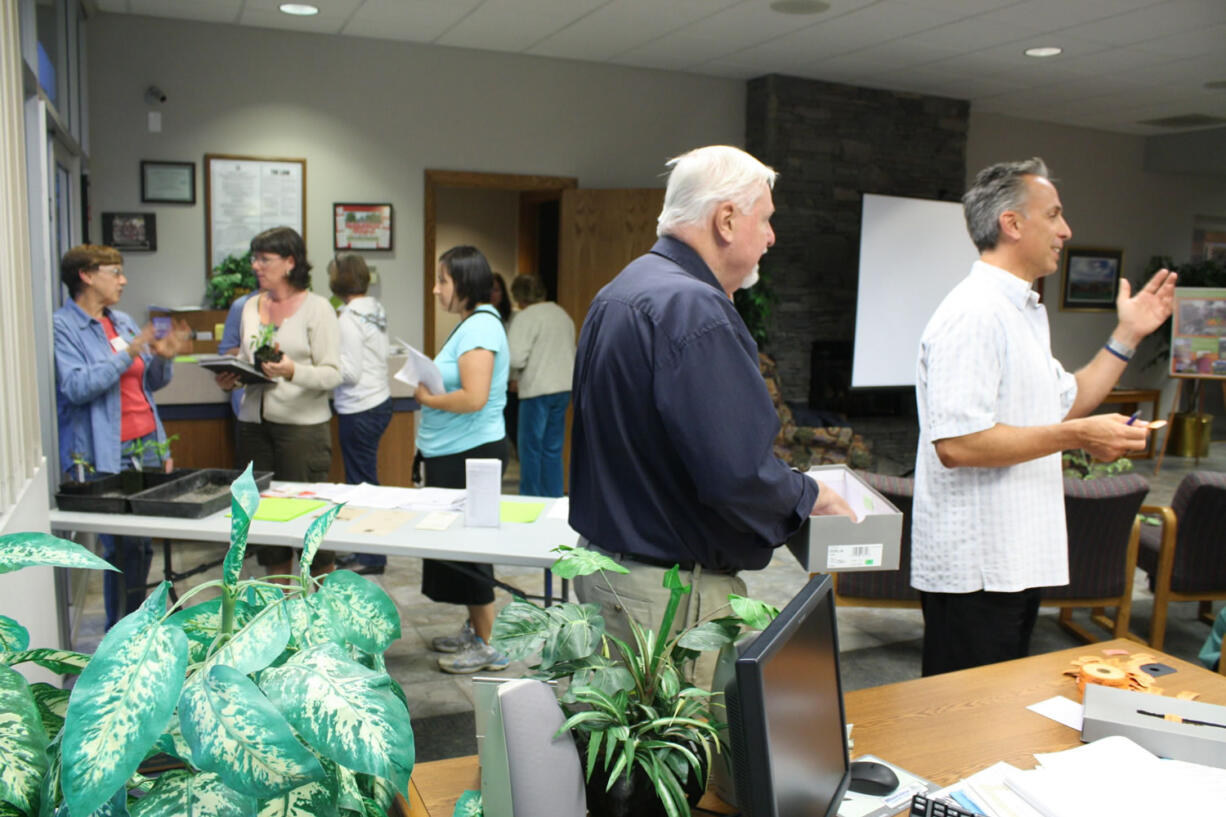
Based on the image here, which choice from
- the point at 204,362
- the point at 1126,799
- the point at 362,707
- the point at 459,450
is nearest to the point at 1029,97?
the point at 459,450

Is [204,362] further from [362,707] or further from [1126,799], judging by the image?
[1126,799]

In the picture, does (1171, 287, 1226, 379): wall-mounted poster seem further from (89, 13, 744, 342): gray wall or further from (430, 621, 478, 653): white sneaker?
(430, 621, 478, 653): white sneaker

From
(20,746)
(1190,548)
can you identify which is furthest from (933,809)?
(1190,548)

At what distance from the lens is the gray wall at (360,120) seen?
593 cm

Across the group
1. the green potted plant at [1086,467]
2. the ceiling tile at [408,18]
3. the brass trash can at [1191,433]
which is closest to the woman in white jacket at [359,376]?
the ceiling tile at [408,18]

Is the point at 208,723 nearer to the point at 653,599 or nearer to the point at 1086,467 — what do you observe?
the point at 653,599

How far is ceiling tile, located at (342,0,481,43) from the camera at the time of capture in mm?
5500

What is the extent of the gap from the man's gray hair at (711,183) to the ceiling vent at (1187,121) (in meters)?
8.77

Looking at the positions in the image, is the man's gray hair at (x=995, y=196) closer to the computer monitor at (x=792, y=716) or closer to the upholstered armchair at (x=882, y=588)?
the computer monitor at (x=792, y=716)

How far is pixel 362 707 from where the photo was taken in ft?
2.73

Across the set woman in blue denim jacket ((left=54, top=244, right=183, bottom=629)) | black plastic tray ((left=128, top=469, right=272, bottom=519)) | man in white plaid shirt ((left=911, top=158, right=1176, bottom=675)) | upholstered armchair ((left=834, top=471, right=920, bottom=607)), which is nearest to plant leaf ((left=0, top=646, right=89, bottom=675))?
black plastic tray ((left=128, top=469, right=272, bottom=519))

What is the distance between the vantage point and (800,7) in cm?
546

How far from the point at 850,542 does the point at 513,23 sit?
4.93 metres

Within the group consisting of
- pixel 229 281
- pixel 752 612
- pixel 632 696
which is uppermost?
pixel 229 281
